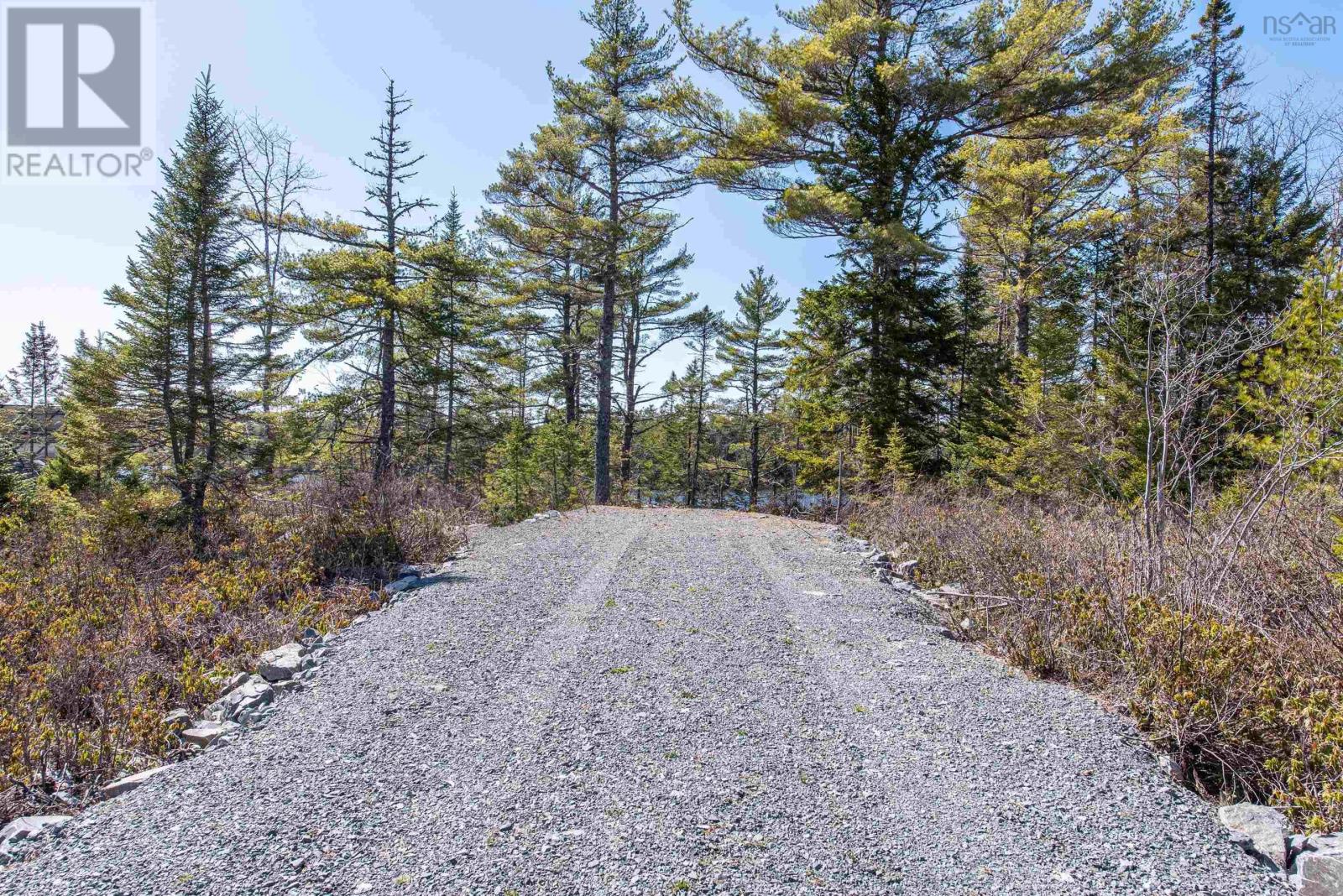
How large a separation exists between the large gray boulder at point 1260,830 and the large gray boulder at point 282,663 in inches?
208

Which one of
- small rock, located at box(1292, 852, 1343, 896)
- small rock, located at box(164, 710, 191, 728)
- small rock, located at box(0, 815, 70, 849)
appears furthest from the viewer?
small rock, located at box(164, 710, 191, 728)

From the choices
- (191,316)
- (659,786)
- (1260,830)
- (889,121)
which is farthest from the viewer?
(889,121)

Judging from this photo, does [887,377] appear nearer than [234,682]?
No

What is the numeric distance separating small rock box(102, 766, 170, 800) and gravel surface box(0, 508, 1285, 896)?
4.4 inches

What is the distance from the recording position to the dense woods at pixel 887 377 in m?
3.98

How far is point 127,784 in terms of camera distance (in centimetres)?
286

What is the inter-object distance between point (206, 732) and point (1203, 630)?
5.76 m

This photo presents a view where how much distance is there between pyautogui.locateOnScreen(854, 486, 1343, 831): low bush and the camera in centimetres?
285

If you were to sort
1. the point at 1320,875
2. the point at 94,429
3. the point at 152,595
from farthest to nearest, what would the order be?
1. the point at 94,429
2. the point at 152,595
3. the point at 1320,875

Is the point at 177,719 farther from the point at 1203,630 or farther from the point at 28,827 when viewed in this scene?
the point at 1203,630

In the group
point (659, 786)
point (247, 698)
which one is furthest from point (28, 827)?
point (659, 786)

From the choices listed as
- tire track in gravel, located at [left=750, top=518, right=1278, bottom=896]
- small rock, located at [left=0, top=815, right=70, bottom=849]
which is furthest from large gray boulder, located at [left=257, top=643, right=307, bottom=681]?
tire track in gravel, located at [left=750, top=518, right=1278, bottom=896]

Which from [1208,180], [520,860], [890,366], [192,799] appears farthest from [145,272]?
[1208,180]

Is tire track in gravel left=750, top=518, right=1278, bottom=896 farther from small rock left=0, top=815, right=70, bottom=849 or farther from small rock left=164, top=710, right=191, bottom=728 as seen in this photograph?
small rock left=164, top=710, right=191, bottom=728
